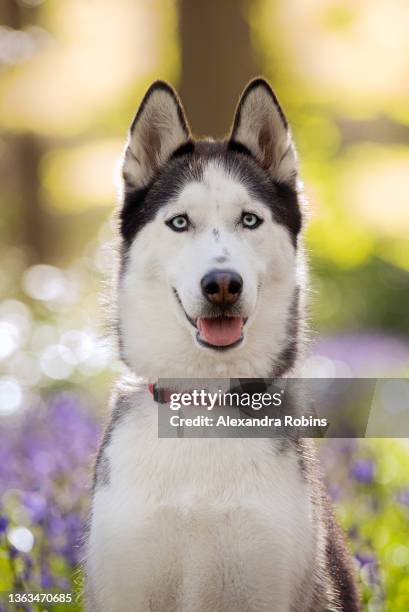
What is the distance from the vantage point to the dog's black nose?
2.71 m

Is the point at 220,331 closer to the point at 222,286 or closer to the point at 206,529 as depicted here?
the point at 222,286

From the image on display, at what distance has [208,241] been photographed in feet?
9.36

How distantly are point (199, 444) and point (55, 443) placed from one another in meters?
2.08

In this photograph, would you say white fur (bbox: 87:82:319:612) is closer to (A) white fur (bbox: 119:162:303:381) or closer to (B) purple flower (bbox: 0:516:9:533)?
(A) white fur (bbox: 119:162:303:381)

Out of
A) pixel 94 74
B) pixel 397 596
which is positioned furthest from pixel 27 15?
pixel 397 596

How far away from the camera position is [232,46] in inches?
393

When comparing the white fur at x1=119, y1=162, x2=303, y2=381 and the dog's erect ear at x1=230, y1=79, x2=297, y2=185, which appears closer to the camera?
the white fur at x1=119, y1=162, x2=303, y2=381

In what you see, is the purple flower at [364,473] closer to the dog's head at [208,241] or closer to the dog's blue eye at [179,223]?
the dog's head at [208,241]

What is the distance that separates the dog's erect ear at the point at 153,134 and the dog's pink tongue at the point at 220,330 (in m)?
0.68

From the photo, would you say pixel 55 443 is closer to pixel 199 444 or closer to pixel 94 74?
pixel 199 444

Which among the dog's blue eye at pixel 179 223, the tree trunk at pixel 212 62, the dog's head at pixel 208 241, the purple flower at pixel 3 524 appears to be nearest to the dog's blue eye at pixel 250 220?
the dog's head at pixel 208 241

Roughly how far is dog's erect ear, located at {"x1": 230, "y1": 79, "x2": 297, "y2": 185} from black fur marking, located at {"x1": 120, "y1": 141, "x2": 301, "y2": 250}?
42 mm

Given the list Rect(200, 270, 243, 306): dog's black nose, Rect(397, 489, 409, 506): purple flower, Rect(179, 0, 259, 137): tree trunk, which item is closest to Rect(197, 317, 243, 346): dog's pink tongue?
Rect(200, 270, 243, 306): dog's black nose

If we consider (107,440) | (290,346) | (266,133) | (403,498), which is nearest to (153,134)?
(266,133)
